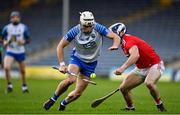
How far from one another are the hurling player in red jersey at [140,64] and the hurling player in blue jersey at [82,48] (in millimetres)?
379

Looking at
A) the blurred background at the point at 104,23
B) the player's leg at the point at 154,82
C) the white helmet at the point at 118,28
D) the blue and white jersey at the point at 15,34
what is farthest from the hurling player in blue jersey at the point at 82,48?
the blurred background at the point at 104,23

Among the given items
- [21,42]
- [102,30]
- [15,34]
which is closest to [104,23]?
[15,34]

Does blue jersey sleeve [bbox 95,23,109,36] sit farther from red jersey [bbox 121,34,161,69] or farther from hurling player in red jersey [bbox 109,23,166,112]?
red jersey [bbox 121,34,161,69]

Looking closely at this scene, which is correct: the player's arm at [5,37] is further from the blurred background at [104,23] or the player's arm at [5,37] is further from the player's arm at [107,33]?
the blurred background at [104,23]

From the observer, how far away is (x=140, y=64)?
52.9 feet

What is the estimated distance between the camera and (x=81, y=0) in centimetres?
4391

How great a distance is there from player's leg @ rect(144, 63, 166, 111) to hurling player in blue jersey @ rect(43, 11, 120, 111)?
1137 millimetres

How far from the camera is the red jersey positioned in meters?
15.8

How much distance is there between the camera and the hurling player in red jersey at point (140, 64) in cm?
1572

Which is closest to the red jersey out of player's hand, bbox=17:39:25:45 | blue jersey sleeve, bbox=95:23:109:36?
blue jersey sleeve, bbox=95:23:109:36

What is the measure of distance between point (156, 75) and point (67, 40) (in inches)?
86.5

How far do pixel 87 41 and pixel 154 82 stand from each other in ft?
5.81

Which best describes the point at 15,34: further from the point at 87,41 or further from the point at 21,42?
the point at 87,41

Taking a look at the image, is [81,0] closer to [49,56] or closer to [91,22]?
[49,56]
